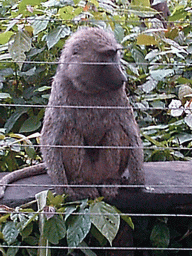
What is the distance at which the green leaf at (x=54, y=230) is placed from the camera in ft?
8.12

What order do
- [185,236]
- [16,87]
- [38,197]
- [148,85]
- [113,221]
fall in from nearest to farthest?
1. [113,221]
2. [38,197]
3. [185,236]
4. [148,85]
5. [16,87]

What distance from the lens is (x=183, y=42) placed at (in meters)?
4.15

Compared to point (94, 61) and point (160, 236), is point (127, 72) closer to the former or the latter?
point (94, 61)

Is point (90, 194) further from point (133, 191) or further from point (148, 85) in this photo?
point (148, 85)

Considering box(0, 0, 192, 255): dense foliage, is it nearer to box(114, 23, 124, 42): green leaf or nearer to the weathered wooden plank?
box(114, 23, 124, 42): green leaf

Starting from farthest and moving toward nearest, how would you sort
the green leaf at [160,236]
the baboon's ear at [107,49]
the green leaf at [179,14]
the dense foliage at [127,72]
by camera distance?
the green leaf at [179,14] < the dense foliage at [127,72] < the green leaf at [160,236] < the baboon's ear at [107,49]

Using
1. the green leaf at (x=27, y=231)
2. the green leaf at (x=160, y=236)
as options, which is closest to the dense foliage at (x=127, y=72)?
the green leaf at (x=160, y=236)

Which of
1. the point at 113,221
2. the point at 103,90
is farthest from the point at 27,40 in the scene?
the point at 113,221

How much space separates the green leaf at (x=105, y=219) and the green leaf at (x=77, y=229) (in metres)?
0.07

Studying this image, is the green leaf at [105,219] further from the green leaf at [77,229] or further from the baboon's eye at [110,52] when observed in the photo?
the baboon's eye at [110,52]

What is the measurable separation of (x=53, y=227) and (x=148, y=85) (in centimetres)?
162

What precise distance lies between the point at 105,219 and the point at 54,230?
0.29 metres

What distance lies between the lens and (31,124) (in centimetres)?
377

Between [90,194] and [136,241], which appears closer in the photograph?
[90,194]
